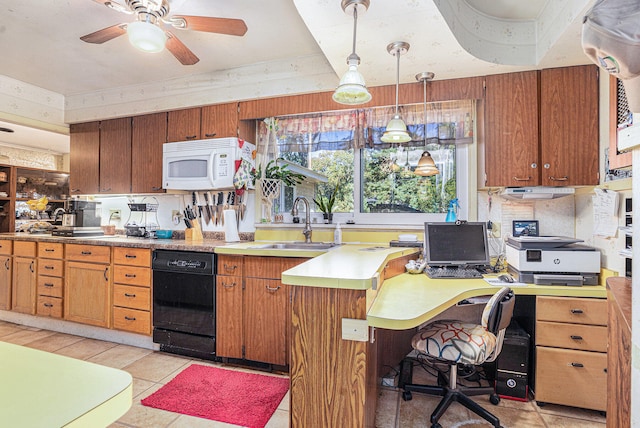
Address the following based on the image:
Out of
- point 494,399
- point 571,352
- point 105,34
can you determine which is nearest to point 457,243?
point 571,352

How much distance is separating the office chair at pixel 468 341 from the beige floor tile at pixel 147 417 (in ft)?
5.03

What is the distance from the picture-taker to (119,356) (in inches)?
110

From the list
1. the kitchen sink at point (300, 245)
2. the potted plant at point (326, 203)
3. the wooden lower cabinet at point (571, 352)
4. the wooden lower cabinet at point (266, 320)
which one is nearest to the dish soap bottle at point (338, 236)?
the kitchen sink at point (300, 245)

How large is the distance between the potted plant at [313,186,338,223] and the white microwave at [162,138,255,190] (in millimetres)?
783

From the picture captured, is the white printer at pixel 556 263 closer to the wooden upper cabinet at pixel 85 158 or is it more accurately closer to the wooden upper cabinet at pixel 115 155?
the wooden upper cabinet at pixel 115 155

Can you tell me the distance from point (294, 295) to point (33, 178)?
6731 mm

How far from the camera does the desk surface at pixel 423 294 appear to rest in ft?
4.41

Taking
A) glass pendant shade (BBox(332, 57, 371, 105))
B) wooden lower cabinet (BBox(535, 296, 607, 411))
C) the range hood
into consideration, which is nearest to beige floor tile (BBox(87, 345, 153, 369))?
glass pendant shade (BBox(332, 57, 371, 105))

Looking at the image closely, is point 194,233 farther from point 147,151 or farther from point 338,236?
point 338,236

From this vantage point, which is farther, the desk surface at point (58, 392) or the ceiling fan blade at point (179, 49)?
the ceiling fan blade at point (179, 49)

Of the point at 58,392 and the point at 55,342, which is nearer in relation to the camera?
the point at 58,392

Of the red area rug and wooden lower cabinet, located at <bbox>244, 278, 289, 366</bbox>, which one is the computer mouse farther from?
the red area rug

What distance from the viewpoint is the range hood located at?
7.49 ft

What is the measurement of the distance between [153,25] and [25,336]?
3.38m
